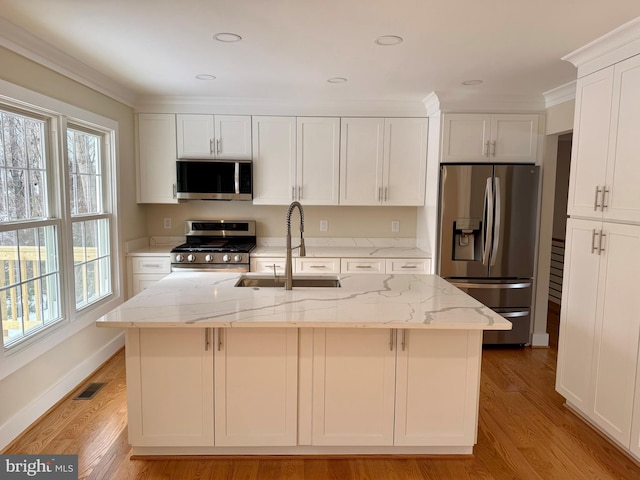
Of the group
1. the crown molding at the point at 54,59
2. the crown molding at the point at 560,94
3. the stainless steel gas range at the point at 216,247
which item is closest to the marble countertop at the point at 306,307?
the stainless steel gas range at the point at 216,247

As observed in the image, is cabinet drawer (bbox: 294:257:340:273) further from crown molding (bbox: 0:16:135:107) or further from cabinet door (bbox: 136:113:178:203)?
crown molding (bbox: 0:16:135:107)

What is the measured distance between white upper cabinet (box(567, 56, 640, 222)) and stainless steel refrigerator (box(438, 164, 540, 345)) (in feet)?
3.39

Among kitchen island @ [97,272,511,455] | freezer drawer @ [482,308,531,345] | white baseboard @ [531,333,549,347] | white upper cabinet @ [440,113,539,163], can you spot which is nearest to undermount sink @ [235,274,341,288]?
kitchen island @ [97,272,511,455]

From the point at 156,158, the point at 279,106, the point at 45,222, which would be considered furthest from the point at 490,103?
the point at 45,222

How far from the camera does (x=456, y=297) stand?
2389 mm

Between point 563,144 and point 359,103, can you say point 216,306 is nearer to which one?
point 359,103

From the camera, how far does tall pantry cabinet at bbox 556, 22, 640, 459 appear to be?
2.30 m

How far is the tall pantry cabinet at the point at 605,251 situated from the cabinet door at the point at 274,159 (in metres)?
2.46

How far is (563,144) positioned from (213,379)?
5.52 meters

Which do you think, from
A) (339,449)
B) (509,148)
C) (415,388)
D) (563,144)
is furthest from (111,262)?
(563,144)

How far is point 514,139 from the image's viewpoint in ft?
12.9

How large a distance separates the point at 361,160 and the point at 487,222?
1339 millimetres

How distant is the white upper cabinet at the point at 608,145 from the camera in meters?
2.30

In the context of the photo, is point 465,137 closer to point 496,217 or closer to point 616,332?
point 496,217
